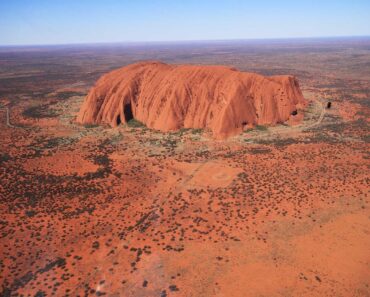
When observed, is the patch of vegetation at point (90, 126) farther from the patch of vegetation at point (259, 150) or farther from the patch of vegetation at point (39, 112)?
the patch of vegetation at point (259, 150)

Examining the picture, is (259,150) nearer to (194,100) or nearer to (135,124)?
(194,100)

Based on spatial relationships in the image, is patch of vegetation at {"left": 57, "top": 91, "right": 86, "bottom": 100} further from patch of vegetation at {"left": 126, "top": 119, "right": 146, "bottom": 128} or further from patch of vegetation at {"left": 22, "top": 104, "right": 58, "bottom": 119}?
patch of vegetation at {"left": 126, "top": 119, "right": 146, "bottom": 128}

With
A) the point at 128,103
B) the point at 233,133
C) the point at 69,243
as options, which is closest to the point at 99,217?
the point at 69,243

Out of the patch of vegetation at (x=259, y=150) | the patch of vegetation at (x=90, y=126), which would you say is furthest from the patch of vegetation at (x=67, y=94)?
the patch of vegetation at (x=259, y=150)

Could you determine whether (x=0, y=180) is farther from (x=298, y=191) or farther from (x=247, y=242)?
(x=298, y=191)

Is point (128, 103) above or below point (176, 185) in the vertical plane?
above
